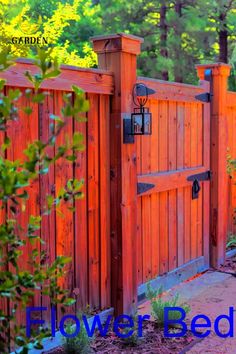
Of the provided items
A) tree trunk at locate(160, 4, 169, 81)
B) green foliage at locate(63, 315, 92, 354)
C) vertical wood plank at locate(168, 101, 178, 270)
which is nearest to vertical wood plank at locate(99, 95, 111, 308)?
green foliage at locate(63, 315, 92, 354)

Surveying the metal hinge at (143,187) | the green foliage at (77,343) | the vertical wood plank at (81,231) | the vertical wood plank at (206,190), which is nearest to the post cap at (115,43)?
the vertical wood plank at (81,231)

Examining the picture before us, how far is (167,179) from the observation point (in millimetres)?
4371

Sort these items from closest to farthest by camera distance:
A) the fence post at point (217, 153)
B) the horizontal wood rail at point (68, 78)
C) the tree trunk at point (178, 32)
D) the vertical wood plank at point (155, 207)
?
the horizontal wood rail at point (68, 78)
the vertical wood plank at point (155, 207)
the fence post at point (217, 153)
the tree trunk at point (178, 32)

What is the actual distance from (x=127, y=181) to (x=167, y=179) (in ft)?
2.64

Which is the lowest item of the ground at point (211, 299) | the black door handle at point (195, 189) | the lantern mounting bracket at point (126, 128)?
the ground at point (211, 299)

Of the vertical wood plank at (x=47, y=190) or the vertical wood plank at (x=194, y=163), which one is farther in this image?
the vertical wood plank at (x=194, y=163)

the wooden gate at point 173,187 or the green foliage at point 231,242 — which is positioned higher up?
the wooden gate at point 173,187

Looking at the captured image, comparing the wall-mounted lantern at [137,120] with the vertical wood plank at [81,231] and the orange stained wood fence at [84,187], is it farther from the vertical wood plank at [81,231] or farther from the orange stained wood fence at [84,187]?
the vertical wood plank at [81,231]

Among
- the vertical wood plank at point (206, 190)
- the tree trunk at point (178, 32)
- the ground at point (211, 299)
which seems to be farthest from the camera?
the tree trunk at point (178, 32)

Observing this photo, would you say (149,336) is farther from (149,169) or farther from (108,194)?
(149,169)

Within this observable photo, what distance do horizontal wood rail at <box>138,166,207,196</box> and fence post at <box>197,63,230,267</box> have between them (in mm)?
381

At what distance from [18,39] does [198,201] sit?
8.78 ft

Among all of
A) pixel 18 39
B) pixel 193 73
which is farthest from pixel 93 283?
pixel 193 73

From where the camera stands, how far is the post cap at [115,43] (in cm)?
353
